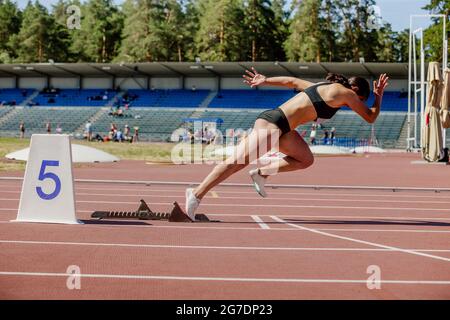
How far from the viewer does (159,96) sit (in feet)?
220

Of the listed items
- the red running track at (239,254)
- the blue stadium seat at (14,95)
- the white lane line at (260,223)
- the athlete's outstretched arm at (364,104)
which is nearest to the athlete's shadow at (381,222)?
the red running track at (239,254)

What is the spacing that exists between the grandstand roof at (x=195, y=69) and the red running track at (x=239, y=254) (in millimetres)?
49963

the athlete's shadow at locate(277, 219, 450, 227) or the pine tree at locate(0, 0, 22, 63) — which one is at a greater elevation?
the pine tree at locate(0, 0, 22, 63)

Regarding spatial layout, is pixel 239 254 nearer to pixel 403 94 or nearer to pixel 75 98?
pixel 403 94

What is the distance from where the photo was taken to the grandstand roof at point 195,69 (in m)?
59.5

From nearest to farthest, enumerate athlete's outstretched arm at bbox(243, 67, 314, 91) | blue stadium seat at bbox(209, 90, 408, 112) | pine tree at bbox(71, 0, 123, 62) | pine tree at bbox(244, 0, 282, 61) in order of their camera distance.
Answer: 1. athlete's outstretched arm at bbox(243, 67, 314, 91)
2. blue stadium seat at bbox(209, 90, 408, 112)
3. pine tree at bbox(244, 0, 282, 61)
4. pine tree at bbox(71, 0, 123, 62)

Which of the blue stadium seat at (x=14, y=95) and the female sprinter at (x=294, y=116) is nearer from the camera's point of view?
the female sprinter at (x=294, y=116)

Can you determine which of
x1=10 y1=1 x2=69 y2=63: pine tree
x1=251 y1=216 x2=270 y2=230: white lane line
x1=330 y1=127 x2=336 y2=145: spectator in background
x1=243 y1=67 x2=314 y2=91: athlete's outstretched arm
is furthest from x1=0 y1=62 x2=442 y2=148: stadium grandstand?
x1=243 y1=67 x2=314 y2=91: athlete's outstretched arm

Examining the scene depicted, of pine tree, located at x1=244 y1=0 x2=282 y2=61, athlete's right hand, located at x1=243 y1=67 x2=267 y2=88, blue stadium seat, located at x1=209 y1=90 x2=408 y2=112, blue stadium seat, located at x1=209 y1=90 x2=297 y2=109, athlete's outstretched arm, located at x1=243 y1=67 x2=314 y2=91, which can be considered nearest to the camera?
athlete's outstretched arm, located at x1=243 y1=67 x2=314 y2=91

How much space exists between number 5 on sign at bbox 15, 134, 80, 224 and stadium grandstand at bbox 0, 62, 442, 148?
1844 inches

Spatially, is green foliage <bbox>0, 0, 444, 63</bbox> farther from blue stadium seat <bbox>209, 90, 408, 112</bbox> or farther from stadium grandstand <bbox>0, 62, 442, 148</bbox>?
stadium grandstand <bbox>0, 62, 442, 148</bbox>

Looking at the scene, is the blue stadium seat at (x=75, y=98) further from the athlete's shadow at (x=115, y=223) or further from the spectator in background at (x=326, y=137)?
the athlete's shadow at (x=115, y=223)

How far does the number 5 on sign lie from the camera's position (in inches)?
297
